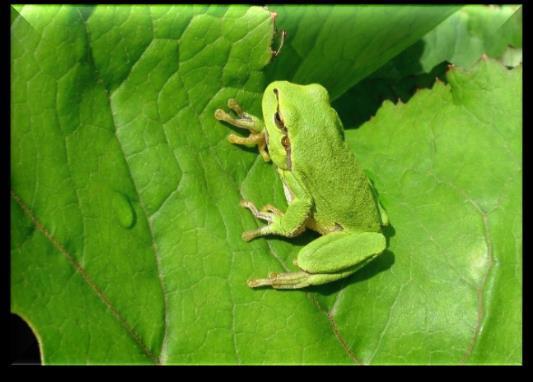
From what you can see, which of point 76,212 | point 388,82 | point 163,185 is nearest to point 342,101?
point 388,82

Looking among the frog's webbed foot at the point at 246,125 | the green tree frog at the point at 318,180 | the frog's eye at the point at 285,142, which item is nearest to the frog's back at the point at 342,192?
the green tree frog at the point at 318,180

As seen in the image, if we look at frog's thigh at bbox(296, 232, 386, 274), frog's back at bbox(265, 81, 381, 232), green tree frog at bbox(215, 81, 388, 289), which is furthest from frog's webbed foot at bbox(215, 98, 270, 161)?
frog's thigh at bbox(296, 232, 386, 274)

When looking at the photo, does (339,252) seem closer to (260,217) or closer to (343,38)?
(260,217)

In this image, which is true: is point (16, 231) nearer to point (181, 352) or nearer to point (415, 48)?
point (181, 352)

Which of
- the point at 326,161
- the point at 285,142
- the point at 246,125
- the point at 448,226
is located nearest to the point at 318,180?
the point at 326,161

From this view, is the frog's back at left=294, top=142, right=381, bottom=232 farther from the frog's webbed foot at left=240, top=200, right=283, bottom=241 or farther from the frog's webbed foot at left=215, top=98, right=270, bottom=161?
the frog's webbed foot at left=240, top=200, right=283, bottom=241
